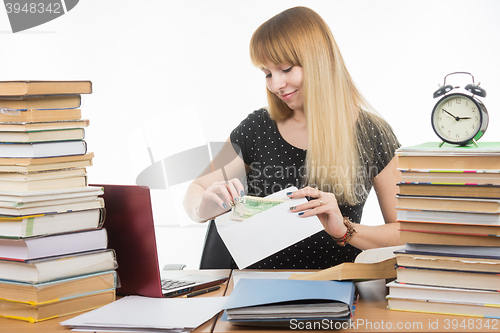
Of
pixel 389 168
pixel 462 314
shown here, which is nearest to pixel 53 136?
pixel 462 314

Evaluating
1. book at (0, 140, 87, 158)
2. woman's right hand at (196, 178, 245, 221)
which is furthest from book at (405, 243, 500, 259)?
book at (0, 140, 87, 158)

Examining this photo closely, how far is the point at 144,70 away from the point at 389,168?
211cm

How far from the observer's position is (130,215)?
3.55 feet

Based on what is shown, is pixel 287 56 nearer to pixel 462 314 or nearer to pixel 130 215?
pixel 130 215

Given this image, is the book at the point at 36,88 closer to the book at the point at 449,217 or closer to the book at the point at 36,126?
the book at the point at 36,126

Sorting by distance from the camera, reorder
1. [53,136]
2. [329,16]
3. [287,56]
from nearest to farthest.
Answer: [53,136], [287,56], [329,16]

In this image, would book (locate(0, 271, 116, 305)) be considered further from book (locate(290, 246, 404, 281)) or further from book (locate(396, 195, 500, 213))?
book (locate(396, 195, 500, 213))

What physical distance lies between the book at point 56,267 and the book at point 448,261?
26.1 inches

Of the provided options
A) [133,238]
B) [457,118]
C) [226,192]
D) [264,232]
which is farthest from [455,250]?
[133,238]

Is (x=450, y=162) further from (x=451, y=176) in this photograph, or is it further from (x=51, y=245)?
(x=51, y=245)

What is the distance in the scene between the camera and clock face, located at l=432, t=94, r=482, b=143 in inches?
37.7

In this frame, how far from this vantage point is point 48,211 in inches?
38.7

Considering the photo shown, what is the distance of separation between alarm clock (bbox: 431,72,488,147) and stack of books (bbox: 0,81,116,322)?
0.79 m

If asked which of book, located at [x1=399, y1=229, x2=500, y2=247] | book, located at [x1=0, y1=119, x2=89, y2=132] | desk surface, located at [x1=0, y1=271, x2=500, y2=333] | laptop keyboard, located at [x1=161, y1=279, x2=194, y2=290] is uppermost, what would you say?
book, located at [x1=0, y1=119, x2=89, y2=132]
